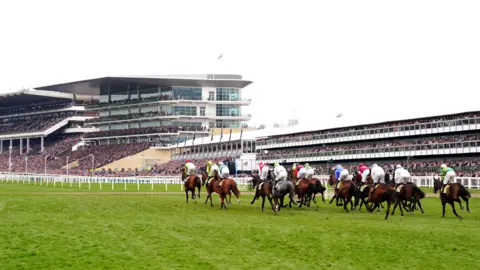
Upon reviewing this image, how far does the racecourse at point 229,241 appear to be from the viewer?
12758 mm

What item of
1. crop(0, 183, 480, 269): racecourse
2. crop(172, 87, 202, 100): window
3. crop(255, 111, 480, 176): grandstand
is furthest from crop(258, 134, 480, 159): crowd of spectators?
crop(0, 183, 480, 269): racecourse

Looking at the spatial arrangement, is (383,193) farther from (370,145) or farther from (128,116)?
(128,116)

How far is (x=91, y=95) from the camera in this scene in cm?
12912

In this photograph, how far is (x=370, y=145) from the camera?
62.7 meters

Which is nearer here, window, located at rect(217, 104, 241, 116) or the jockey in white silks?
the jockey in white silks

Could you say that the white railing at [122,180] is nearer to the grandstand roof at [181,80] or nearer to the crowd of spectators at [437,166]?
the crowd of spectators at [437,166]

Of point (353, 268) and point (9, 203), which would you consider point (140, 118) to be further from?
point (353, 268)

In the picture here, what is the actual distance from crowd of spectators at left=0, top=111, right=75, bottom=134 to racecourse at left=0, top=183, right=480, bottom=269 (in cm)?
10354

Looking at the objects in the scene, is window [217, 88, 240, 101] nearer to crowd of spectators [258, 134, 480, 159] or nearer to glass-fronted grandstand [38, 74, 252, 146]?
glass-fronted grandstand [38, 74, 252, 146]

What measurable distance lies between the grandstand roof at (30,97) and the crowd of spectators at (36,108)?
97 cm

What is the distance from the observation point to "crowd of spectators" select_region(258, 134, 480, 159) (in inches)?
2115

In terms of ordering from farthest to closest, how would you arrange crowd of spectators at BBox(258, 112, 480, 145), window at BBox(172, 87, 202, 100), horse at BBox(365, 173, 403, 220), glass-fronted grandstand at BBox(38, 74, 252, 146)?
window at BBox(172, 87, 202, 100)
glass-fronted grandstand at BBox(38, 74, 252, 146)
crowd of spectators at BBox(258, 112, 480, 145)
horse at BBox(365, 173, 403, 220)

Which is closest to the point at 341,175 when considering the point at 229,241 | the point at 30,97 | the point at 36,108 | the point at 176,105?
the point at 229,241

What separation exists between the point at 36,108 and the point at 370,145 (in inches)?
3384
